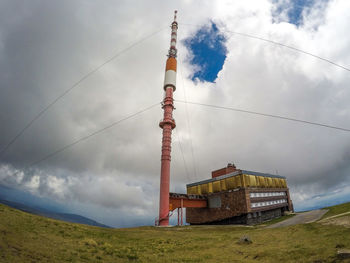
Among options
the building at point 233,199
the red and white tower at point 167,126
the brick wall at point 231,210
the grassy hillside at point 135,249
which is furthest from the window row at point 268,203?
the grassy hillside at point 135,249

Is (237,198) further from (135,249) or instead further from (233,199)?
(135,249)

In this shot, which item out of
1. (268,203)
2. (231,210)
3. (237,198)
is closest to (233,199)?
(237,198)

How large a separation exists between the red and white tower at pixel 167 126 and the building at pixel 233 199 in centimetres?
327

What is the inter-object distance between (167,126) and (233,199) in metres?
21.2

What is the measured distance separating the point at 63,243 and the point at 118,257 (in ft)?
13.5

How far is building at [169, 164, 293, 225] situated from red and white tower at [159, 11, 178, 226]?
129 inches

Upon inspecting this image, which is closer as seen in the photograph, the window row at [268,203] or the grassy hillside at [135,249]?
the grassy hillside at [135,249]

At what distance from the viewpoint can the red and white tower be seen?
36.3m

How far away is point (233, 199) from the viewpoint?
4103 centimetres

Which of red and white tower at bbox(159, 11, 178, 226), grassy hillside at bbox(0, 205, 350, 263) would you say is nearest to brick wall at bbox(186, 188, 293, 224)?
red and white tower at bbox(159, 11, 178, 226)

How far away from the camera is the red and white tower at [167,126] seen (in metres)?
36.3

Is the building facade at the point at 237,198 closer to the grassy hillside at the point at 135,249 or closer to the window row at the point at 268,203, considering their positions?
the window row at the point at 268,203

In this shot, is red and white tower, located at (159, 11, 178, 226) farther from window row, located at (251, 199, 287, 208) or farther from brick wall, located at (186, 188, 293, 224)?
window row, located at (251, 199, 287, 208)

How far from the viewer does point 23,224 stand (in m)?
15.1
